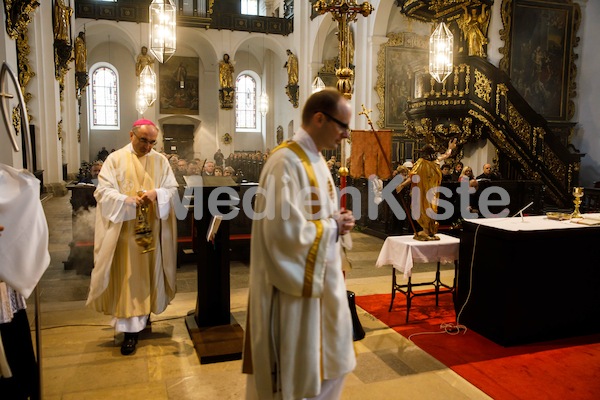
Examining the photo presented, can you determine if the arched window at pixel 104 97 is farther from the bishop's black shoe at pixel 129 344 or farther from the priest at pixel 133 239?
the bishop's black shoe at pixel 129 344

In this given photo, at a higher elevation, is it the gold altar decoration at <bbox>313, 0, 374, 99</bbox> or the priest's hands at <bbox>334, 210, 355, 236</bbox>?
the gold altar decoration at <bbox>313, 0, 374, 99</bbox>

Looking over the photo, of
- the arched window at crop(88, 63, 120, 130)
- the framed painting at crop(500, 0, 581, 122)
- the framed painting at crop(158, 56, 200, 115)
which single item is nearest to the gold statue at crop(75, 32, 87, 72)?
the framed painting at crop(158, 56, 200, 115)

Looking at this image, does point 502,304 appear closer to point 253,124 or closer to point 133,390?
point 133,390

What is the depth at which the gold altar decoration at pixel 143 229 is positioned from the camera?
4.27 metres

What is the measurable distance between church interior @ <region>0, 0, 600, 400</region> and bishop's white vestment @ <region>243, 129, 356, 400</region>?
1.34 meters

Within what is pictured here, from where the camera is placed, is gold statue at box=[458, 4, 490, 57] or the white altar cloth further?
gold statue at box=[458, 4, 490, 57]

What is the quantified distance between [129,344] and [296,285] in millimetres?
2674

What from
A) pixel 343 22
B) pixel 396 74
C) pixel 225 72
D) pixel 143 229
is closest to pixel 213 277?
pixel 143 229

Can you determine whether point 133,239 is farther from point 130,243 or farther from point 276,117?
point 276,117

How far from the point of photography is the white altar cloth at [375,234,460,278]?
199 inches

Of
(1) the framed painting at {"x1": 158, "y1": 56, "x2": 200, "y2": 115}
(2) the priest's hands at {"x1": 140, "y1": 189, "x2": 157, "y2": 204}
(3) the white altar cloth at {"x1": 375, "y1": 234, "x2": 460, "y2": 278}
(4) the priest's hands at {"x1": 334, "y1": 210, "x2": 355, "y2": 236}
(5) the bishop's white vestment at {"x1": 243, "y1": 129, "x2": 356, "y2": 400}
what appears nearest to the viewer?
(5) the bishop's white vestment at {"x1": 243, "y1": 129, "x2": 356, "y2": 400}

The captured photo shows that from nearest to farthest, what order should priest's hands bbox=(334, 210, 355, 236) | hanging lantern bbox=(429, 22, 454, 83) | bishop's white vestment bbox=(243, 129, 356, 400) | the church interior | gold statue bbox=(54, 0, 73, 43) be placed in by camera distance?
bishop's white vestment bbox=(243, 129, 356, 400), priest's hands bbox=(334, 210, 355, 236), the church interior, hanging lantern bbox=(429, 22, 454, 83), gold statue bbox=(54, 0, 73, 43)

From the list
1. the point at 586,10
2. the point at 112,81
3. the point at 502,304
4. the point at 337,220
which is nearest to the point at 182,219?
the point at 502,304

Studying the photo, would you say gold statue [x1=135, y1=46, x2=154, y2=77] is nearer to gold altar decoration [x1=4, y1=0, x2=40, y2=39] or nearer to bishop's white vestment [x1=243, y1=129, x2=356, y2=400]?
gold altar decoration [x1=4, y1=0, x2=40, y2=39]
